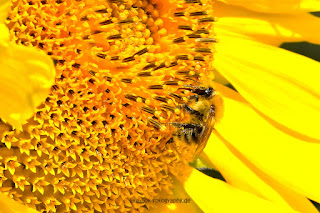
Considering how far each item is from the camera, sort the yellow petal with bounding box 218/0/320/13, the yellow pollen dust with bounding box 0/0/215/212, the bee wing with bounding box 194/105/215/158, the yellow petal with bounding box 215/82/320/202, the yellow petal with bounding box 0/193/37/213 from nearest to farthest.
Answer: the yellow petal with bounding box 0/193/37/213 → the yellow pollen dust with bounding box 0/0/215/212 → the bee wing with bounding box 194/105/215/158 → the yellow petal with bounding box 215/82/320/202 → the yellow petal with bounding box 218/0/320/13

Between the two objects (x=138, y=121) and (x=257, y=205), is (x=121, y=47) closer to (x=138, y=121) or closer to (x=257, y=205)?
(x=138, y=121)

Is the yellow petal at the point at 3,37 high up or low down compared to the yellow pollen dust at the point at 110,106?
up

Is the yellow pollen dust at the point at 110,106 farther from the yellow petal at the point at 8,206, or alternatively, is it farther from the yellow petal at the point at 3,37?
the yellow petal at the point at 3,37

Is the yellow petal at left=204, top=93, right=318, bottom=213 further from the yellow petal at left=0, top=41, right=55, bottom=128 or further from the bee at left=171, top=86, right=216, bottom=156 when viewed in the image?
the yellow petal at left=0, top=41, right=55, bottom=128

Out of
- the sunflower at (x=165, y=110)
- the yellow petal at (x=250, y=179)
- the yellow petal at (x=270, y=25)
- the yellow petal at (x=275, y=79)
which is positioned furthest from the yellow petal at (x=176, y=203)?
the yellow petal at (x=270, y=25)

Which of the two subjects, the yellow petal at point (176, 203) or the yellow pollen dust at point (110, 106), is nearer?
the yellow pollen dust at point (110, 106)

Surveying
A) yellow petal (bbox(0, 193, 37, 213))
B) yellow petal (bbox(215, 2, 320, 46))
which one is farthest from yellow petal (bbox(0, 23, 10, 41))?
yellow petal (bbox(215, 2, 320, 46))

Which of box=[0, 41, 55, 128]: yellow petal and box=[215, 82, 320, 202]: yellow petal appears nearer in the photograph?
box=[0, 41, 55, 128]: yellow petal

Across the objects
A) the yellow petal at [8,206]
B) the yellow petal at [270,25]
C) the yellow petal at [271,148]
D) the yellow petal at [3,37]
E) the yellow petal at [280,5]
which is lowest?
the yellow petal at [271,148]
